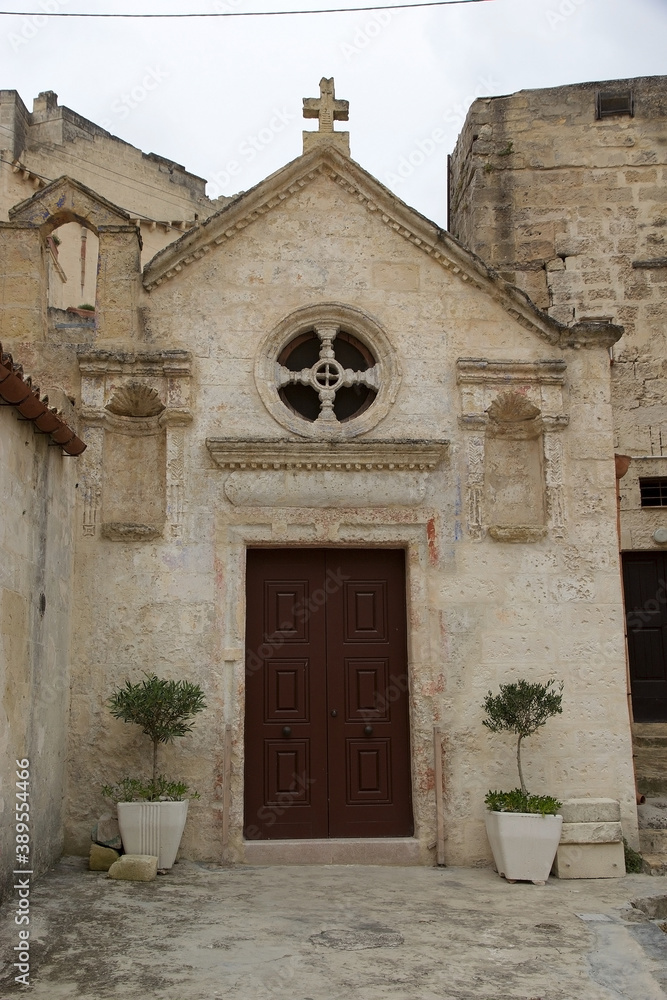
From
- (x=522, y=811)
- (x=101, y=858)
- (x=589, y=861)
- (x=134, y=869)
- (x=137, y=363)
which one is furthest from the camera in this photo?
(x=137, y=363)

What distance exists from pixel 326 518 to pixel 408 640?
1.29m

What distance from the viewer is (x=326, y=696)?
332 inches

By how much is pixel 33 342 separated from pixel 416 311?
3.49 m

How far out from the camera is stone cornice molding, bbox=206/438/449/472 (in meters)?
8.44

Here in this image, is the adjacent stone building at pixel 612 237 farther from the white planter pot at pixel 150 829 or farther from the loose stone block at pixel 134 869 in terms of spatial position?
the loose stone block at pixel 134 869

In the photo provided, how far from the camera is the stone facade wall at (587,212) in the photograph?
38.2ft

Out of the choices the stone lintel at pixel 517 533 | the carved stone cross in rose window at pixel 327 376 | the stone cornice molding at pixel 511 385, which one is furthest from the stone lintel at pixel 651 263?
the stone lintel at pixel 517 533

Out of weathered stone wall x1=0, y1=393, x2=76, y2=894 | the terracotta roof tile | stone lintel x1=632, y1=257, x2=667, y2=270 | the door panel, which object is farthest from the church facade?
stone lintel x1=632, y1=257, x2=667, y2=270

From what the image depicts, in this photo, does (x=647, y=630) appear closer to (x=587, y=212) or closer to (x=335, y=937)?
(x=587, y=212)

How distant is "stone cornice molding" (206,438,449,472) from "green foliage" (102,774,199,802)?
271 cm

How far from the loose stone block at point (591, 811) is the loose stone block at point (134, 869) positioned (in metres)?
3.32

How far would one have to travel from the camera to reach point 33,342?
340 inches

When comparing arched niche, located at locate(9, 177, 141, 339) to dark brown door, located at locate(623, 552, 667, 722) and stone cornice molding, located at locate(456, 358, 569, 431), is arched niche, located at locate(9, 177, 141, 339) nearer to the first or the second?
stone cornice molding, located at locate(456, 358, 569, 431)

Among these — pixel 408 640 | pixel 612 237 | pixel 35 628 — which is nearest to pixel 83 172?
pixel 612 237
